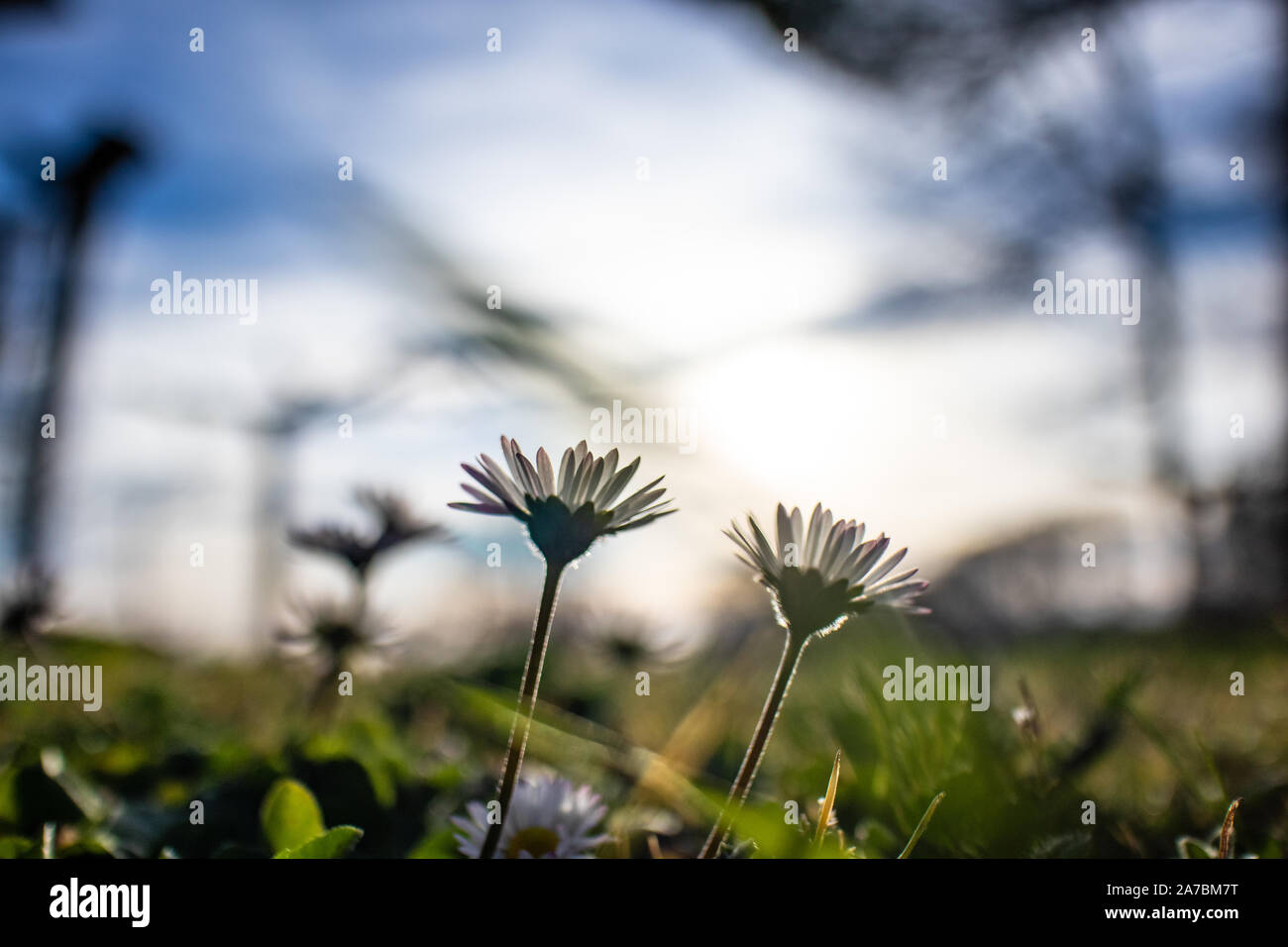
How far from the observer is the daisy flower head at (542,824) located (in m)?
0.65

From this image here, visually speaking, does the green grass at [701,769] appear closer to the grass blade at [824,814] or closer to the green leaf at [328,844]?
the grass blade at [824,814]

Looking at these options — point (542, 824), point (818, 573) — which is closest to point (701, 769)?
point (542, 824)

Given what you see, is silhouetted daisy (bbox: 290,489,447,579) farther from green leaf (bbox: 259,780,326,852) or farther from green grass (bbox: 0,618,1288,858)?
green leaf (bbox: 259,780,326,852)

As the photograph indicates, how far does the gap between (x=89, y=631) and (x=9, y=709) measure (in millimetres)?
904

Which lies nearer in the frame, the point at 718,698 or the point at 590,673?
the point at 718,698

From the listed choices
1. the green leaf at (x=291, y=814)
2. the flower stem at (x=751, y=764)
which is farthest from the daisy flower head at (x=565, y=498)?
the green leaf at (x=291, y=814)

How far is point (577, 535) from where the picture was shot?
629mm

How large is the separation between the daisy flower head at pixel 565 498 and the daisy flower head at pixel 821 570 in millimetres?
83

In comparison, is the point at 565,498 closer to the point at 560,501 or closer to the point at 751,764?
the point at 560,501

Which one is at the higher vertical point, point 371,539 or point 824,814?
point 371,539

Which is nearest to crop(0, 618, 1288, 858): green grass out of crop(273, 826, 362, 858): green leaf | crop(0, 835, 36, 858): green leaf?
crop(0, 835, 36, 858): green leaf

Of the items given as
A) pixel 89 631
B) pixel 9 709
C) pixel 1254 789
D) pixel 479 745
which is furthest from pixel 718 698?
pixel 89 631

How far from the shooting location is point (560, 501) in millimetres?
625
